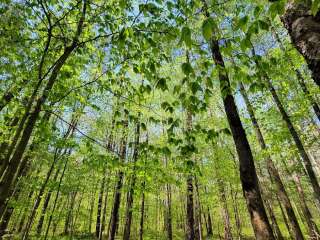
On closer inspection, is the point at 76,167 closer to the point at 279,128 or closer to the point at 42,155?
the point at 42,155

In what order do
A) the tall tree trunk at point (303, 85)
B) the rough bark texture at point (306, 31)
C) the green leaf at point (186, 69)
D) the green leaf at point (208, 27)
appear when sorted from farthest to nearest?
1. the tall tree trunk at point (303, 85)
2. the green leaf at point (186, 69)
3. the rough bark texture at point (306, 31)
4. the green leaf at point (208, 27)

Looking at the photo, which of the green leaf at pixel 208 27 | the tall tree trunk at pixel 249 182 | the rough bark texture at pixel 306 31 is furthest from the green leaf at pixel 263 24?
the tall tree trunk at pixel 249 182

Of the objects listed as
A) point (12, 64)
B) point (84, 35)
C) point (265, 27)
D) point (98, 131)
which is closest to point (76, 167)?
point (98, 131)

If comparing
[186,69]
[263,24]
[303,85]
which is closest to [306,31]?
Result: [263,24]

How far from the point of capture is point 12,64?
593 centimetres

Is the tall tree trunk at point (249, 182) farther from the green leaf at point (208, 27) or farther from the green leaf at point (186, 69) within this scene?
the green leaf at point (208, 27)

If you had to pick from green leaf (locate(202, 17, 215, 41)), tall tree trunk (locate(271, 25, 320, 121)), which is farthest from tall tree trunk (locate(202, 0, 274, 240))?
tall tree trunk (locate(271, 25, 320, 121))

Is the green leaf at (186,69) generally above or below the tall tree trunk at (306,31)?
below

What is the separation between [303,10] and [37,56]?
18.3ft

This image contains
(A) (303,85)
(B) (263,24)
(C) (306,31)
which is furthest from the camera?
(A) (303,85)

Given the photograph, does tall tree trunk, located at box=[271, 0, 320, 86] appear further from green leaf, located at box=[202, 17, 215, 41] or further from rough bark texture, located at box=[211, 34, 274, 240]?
rough bark texture, located at box=[211, 34, 274, 240]

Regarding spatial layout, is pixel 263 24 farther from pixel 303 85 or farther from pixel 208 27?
pixel 303 85

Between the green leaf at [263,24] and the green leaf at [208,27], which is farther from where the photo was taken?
the green leaf at [263,24]

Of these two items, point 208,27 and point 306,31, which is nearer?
point 208,27
